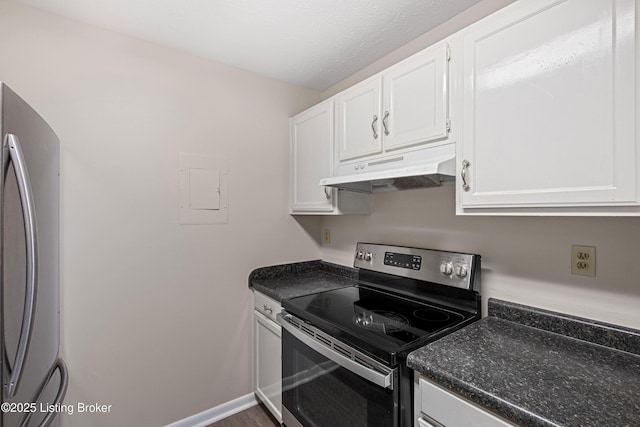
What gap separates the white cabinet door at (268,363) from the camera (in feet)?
5.80

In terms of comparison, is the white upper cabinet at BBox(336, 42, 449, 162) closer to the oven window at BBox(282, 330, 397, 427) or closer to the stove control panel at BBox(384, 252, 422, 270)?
the stove control panel at BBox(384, 252, 422, 270)

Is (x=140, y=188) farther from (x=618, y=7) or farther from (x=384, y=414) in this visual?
(x=618, y=7)

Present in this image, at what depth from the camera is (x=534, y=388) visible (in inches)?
32.6

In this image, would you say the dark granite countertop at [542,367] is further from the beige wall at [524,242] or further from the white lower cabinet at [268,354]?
the white lower cabinet at [268,354]

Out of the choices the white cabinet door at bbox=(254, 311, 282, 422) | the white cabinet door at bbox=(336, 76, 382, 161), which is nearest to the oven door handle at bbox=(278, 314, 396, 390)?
the white cabinet door at bbox=(254, 311, 282, 422)

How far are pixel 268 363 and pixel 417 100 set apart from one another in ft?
5.82

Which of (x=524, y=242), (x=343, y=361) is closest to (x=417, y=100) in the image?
(x=524, y=242)

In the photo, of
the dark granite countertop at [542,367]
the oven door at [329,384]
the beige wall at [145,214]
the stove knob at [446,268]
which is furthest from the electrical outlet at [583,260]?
the beige wall at [145,214]

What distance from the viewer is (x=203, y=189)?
1.89 meters

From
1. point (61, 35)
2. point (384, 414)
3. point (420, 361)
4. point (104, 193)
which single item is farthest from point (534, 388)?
point (61, 35)

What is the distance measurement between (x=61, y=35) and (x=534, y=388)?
2.47 meters

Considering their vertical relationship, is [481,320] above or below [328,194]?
below

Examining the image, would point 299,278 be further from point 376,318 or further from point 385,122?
point 385,122

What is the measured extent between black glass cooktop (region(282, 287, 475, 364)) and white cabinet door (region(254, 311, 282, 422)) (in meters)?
0.34
